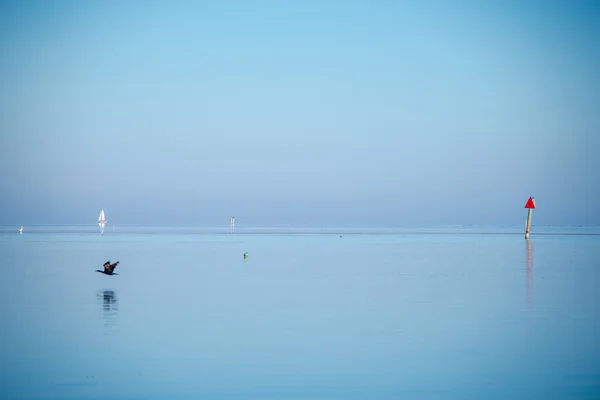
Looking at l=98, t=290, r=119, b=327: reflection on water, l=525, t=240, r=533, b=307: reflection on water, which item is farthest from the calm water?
l=525, t=240, r=533, b=307: reflection on water

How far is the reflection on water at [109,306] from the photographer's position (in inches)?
760

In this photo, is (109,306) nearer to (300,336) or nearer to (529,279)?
(300,336)

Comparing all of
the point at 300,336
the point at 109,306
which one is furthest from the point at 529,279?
the point at 109,306

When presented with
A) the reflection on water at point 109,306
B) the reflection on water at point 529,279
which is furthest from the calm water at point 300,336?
the reflection on water at point 529,279

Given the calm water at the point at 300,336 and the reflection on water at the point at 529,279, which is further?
the reflection on water at the point at 529,279

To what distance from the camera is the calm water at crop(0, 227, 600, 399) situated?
12.2 metres

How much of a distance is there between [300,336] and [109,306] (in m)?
8.09

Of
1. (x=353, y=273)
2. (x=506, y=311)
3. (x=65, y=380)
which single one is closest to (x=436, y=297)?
(x=506, y=311)

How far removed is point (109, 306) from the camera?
22.1 metres

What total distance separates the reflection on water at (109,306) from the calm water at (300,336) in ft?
0.20

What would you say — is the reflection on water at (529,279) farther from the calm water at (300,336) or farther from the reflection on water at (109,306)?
the reflection on water at (109,306)

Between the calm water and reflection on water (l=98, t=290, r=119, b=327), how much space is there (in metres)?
0.06

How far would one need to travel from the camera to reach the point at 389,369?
1344 cm

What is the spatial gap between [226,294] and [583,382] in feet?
49.2
